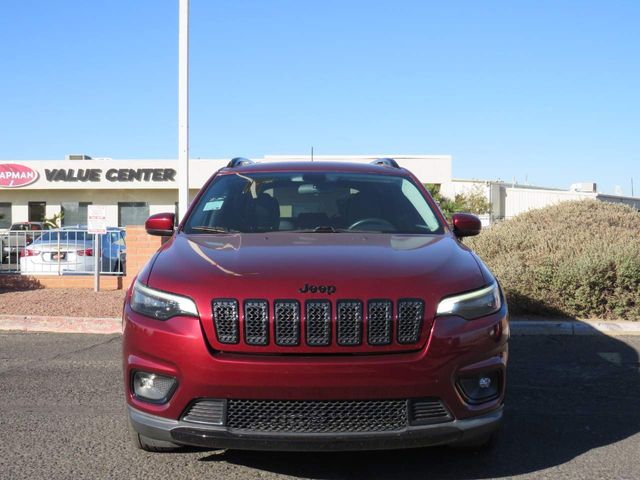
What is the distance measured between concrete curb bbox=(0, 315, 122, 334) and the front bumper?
5689 millimetres

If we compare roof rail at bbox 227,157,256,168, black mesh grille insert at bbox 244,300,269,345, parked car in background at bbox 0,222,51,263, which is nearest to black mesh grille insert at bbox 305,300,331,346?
black mesh grille insert at bbox 244,300,269,345

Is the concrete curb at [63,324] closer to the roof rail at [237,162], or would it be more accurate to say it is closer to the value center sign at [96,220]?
the value center sign at [96,220]

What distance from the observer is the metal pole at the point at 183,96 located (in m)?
10.7

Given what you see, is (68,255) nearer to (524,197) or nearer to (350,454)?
(350,454)

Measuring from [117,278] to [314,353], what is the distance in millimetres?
9623

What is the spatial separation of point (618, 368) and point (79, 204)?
3333 centimetres

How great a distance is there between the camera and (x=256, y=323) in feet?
10.7

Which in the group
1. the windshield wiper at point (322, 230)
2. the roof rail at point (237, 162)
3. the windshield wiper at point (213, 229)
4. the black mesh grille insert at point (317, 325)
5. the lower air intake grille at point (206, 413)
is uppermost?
the roof rail at point (237, 162)

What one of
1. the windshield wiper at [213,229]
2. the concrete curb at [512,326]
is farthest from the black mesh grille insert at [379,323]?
the concrete curb at [512,326]

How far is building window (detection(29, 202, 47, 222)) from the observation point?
118 ft

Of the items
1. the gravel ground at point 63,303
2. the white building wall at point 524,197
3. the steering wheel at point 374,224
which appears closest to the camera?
the steering wheel at point 374,224

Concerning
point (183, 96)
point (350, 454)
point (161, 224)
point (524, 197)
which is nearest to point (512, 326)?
point (350, 454)

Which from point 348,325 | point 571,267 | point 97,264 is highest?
point 348,325

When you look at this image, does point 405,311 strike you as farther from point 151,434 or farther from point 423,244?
point 151,434
